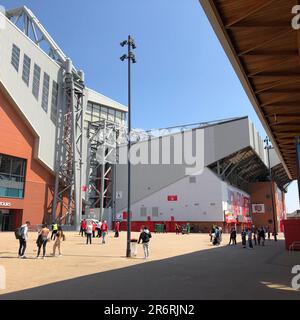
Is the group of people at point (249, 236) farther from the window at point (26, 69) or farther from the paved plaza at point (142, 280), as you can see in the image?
the window at point (26, 69)

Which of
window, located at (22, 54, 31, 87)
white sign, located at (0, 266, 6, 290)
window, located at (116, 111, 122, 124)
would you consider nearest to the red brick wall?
window, located at (116, 111, 122, 124)

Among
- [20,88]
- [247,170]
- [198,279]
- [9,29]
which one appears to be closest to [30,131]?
[20,88]

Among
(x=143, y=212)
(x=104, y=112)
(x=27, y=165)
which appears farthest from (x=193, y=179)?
(x=104, y=112)

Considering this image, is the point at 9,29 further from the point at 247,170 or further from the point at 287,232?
the point at 247,170

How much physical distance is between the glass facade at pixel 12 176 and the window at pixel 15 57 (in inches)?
437

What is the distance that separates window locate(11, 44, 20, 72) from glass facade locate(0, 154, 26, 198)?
11100mm

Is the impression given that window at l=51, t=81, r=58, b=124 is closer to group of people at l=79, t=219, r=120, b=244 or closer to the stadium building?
the stadium building

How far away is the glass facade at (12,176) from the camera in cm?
4091

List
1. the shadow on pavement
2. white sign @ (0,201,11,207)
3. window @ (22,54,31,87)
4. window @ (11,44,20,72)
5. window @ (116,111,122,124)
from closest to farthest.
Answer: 1. the shadow on pavement
2. white sign @ (0,201,11,207)
3. window @ (11,44,20,72)
4. window @ (22,54,31,87)
5. window @ (116,111,122,124)

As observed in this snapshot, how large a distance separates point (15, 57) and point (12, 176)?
14.7 m

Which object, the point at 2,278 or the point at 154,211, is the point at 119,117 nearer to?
the point at 154,211

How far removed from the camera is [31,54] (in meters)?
44.1

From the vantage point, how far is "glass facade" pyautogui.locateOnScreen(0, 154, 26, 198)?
4091cm
